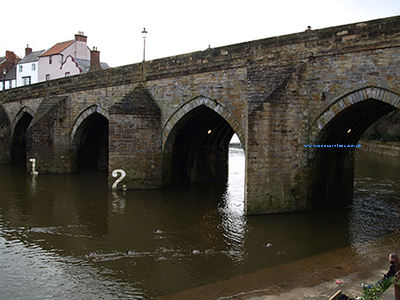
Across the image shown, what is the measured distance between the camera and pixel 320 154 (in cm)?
1095

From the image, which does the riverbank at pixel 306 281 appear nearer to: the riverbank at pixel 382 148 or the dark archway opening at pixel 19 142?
the dark archway opening at pixel 19 142

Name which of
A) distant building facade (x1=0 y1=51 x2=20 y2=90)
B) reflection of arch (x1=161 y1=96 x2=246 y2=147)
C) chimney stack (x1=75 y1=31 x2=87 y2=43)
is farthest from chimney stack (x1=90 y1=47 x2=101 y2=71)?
reflection of arch (x1=161 y1=96 x2=246 y2=147)

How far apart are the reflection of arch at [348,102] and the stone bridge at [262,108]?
3 cm

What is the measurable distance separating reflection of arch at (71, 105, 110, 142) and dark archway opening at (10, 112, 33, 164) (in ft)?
22.8

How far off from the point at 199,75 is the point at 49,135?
10.7 meters

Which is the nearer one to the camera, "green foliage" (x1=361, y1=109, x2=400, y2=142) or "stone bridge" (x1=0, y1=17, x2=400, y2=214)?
"stone bridge" (x1=0, y1=17, x2=400, y2=214)

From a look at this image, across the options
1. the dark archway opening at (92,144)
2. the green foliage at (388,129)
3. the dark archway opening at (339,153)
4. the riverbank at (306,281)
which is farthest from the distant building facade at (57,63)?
the green foliage at (388,129)

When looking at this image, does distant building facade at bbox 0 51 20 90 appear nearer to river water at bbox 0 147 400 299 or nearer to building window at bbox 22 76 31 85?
building window at bbox 22 76 31 85

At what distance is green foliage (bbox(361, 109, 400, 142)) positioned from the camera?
32.8 meters

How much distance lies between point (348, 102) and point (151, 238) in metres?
6.69

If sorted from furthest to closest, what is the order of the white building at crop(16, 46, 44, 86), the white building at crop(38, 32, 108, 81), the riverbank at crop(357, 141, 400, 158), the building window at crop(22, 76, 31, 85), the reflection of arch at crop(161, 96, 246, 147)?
the building window at crop(22, 76, 31, 85)
the white building at crop(16, 46, 44, 86)
the white building at crop(38, 32, 108, 81)
the riverbank at crop(357, 141, 400, 158)
the reflection of arch at crop(161, 96, 246, 147)

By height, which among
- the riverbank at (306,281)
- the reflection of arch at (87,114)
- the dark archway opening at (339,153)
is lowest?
the riverbank at (306,281)

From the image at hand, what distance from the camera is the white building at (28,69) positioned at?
128 ft

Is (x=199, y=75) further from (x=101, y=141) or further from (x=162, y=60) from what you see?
(x=101, y=141)
